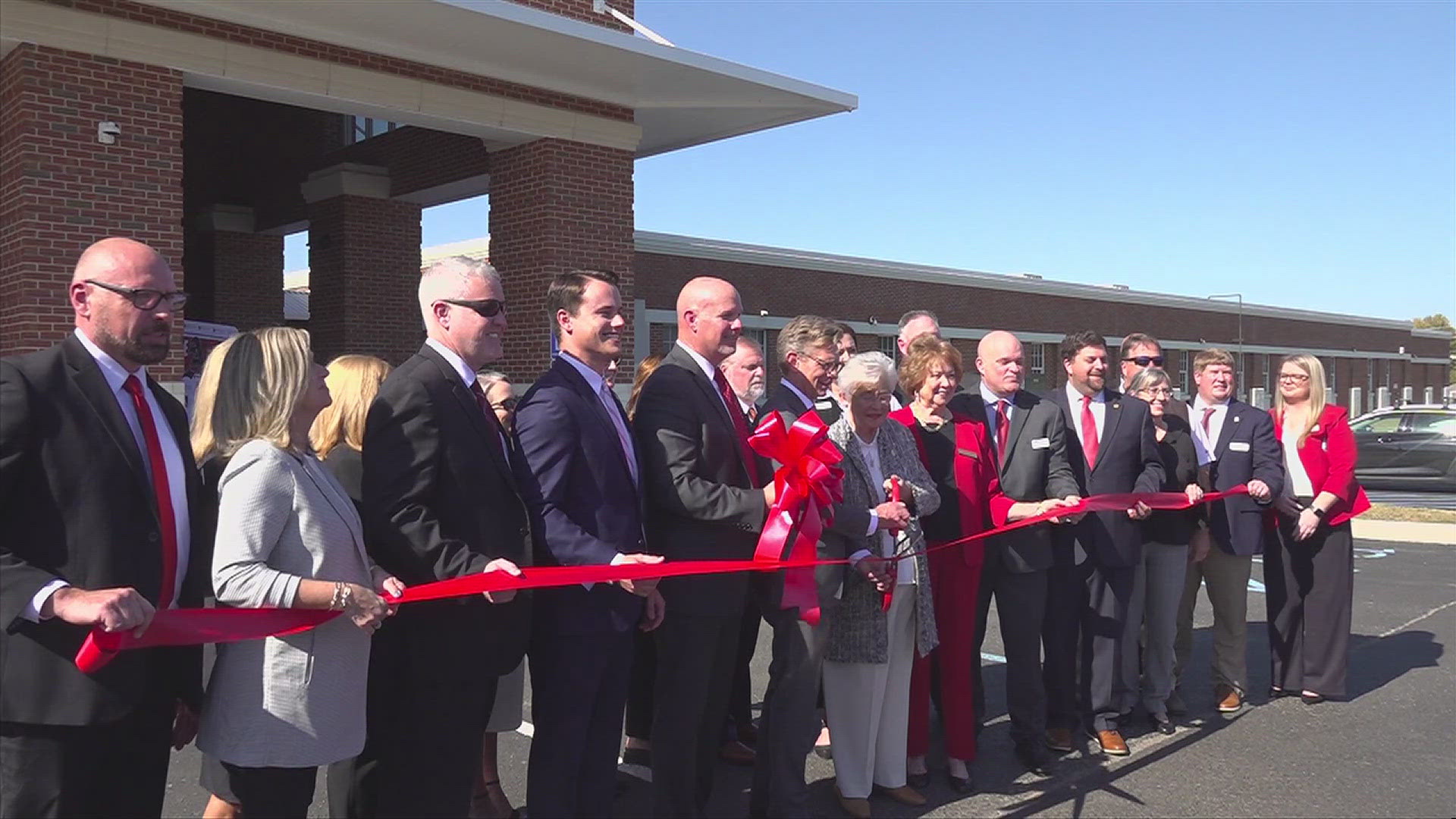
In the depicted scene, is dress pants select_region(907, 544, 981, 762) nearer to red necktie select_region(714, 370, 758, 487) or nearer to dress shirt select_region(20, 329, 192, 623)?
red necktie select_region(714, 370, 758, 487)

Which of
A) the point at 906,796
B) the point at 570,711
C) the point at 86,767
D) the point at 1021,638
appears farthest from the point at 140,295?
the point at 1021,638

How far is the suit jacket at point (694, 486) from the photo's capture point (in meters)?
4.08

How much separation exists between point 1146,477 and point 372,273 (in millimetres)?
12909

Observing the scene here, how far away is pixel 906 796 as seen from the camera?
4867mm

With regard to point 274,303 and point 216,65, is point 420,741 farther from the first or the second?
point 274,303

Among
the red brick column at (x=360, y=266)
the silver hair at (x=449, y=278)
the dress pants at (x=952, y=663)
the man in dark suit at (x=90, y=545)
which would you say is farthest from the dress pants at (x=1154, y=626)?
the red brick column at (x=360, y=266)

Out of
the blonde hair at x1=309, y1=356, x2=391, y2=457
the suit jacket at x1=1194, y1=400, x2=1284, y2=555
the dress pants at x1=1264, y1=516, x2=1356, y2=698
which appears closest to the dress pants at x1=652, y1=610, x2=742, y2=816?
the blonde hair at x1=309, y1=356, x2=391, y2=457

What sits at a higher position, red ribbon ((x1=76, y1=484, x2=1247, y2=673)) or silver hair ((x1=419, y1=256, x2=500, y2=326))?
silver hair ((x1=419, y1=256, x2=500, y2=326))

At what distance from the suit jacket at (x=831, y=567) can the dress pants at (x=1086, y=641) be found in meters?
1.66

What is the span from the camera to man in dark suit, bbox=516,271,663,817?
3730mm

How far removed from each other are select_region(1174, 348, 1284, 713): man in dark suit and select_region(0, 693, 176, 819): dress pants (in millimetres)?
5521

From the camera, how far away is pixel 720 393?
14.3 ft

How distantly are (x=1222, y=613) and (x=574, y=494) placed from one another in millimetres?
4508

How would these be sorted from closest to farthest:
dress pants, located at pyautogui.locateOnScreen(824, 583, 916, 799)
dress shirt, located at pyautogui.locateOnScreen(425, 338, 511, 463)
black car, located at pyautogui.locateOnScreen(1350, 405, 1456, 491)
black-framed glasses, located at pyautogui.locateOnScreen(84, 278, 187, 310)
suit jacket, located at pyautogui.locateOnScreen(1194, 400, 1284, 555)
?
1. black-framed glasses, located at pyautogui.locateOnScreen(84, 278, 187, 310)
2. dress shirt, located at pyautogui.locateOnScreen(425, 338, 511, 463)
3. dress pants, located at pyautogui.locateOnScreen(824, 583, 916, 799)
4. suit jacket, located at pyautogui.locateOnScreen(1194, 400, 1284, 555)
5. black car, located at pyautogui.locateOnScreen(1350, 405, 1456, 491)
